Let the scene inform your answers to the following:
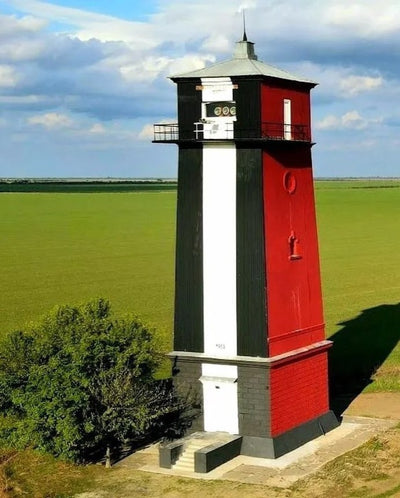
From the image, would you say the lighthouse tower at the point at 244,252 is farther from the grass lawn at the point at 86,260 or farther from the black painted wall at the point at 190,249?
the grass lawn at the point at 86,260

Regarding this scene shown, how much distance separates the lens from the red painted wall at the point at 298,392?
2644 cm

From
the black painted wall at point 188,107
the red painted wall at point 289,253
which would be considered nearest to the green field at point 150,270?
the red painted wall at point 289,253

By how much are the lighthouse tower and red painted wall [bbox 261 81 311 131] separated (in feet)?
0.11

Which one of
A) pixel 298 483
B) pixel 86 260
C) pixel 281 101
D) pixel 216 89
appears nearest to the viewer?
pixel 298 483

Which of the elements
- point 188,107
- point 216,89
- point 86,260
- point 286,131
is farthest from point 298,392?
point 86,260

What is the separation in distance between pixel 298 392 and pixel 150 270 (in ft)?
139

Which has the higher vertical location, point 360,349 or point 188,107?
point 188,107

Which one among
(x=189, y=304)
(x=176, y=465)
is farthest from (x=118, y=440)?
(x=189, y=304)

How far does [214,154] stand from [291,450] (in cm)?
842

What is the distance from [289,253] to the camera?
27031 mm

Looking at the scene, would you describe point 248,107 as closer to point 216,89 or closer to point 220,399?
point 216,89

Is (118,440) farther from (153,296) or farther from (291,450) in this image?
(153,296)

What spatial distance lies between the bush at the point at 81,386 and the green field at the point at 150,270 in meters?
1.94

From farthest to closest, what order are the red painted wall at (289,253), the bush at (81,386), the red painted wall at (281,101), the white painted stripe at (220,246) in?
the white painted stripe at (220,246) < the red painted wall at (289,253) < the red painted wall at (281,101) < the bush at (81,386)
